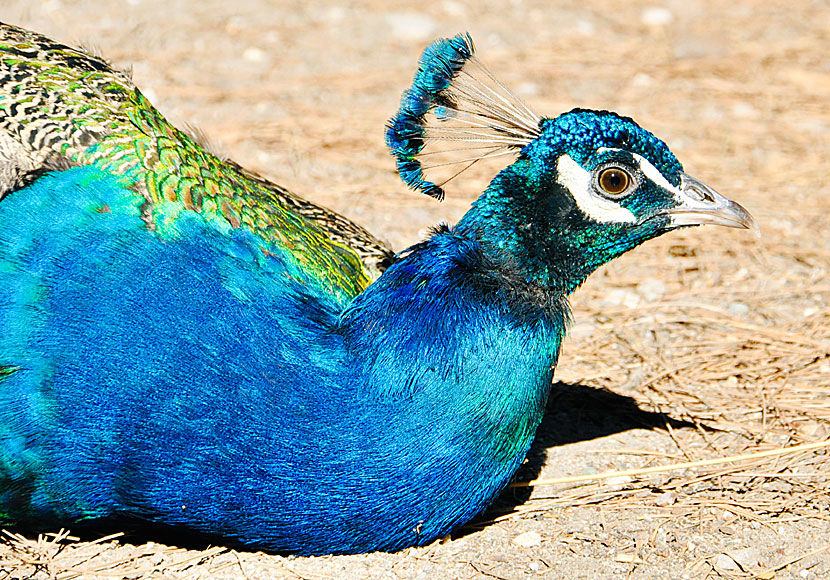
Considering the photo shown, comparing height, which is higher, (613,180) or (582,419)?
(613,180)

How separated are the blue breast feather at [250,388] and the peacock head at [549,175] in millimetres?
104

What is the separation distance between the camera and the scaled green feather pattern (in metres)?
2.46

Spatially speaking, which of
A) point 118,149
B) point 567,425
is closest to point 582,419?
point 567,425

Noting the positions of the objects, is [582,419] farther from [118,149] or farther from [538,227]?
[118,149]

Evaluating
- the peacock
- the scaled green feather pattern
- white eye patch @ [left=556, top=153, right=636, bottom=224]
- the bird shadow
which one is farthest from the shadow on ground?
white eye patch @ [left=556, top=153, right=636, bottom=224]

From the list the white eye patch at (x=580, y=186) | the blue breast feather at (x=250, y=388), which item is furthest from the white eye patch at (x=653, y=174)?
the blue breast feather at (x=250, y=388)

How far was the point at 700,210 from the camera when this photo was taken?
2.35 metres

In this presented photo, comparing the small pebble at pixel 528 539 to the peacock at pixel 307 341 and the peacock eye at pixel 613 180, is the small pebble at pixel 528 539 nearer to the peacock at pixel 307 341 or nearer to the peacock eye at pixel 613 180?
the peacock at pixel 307 341

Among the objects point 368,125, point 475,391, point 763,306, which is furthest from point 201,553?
point 368,125

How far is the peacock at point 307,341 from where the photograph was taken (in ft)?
7.26

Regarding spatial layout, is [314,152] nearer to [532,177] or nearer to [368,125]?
[368,125]

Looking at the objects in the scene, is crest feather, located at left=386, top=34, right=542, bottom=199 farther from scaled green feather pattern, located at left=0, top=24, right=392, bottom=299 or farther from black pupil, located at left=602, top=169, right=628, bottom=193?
scaled green feather pattern, located at left=0, top=24, right=392, bottom=299

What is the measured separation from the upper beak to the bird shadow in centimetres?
85

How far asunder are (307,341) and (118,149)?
657 mm
